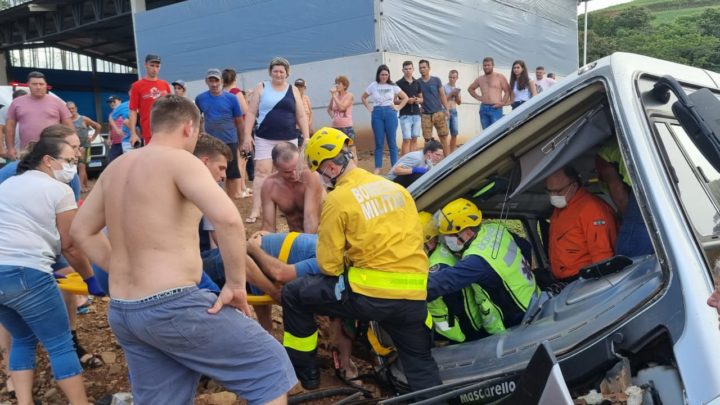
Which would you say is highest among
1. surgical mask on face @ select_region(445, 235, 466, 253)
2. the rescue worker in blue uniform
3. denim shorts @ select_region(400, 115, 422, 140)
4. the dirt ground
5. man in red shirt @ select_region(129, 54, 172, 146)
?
man in red shirt @ select_region(129, 54, 172, 146)

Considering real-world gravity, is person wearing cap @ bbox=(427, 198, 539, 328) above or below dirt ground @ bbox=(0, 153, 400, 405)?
above

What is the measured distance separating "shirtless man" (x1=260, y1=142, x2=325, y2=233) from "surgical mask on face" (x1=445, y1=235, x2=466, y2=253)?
1273 mm

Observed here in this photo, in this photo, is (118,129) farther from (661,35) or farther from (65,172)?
(661,35)

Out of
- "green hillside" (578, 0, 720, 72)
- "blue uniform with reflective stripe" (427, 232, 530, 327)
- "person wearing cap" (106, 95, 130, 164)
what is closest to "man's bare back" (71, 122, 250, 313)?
"blue uniform with reflective stripe" (427, 232, 530, 327)

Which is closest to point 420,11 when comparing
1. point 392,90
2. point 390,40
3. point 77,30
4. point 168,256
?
point 390,40

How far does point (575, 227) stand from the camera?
3.38m

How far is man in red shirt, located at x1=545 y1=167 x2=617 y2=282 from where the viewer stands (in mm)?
3309

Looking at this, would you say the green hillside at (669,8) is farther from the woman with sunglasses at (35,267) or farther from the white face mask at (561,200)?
the woman with sunglasses at (35,267)

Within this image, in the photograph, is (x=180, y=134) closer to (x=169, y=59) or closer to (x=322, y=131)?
(x=322, y=131)

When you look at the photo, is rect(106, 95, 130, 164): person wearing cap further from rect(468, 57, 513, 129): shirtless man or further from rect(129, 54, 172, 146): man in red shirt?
rect(468, 57, 513, 129): shirtless man

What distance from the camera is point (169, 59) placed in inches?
720

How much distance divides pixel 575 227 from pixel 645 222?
1295 mm

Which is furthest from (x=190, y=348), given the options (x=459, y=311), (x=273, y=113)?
(x=273, y=113)

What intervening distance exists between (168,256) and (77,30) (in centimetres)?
2697
